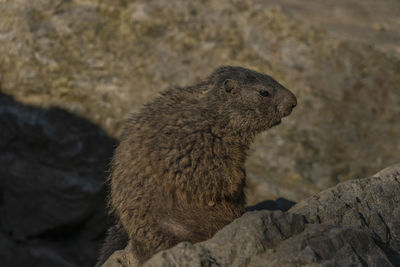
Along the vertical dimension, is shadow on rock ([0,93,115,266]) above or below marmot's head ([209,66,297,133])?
below

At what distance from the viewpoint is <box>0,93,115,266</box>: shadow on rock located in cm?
962

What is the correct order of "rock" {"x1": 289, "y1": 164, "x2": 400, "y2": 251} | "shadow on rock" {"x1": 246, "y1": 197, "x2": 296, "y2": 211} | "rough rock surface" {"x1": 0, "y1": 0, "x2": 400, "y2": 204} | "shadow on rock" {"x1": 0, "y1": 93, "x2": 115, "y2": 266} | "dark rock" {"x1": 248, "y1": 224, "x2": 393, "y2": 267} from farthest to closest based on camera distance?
1. "rough rock surface" {"x1": 0, "y1": 0, "x2": 400, "y2": 204}
2. "shadow on rock" {"x1": 0, "y1": 93, "x2": 115, "y2": 266}
3. "shadow on rock" {"x1": 246, "y1": 197, "x2": 296, "y2": 211}
4. "rock" {"x1": 289, "y1": 164, "x2": 400, "y2": 251}
5. "dark rock" {"x1": 248, "y1": 224, "x2": 393, "y2": 267}

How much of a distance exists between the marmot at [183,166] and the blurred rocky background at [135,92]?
321cm

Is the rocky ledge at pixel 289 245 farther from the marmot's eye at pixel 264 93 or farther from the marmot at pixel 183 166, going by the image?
the marmot's eye at pixel 264 93

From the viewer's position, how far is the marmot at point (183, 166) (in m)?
5.27

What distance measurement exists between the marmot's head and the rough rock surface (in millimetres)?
2964

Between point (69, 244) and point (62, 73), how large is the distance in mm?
3322

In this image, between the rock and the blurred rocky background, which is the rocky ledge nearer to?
the rock

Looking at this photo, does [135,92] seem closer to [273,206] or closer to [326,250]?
[273,206]

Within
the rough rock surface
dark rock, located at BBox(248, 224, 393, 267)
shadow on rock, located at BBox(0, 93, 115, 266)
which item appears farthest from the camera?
the rough rock surface

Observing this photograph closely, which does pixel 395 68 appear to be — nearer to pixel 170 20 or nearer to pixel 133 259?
pixel 170 20

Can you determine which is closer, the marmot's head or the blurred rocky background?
the marmot's head

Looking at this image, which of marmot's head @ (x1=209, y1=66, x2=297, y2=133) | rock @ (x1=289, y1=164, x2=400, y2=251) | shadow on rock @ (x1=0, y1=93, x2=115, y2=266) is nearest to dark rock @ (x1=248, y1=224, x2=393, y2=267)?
rock @ (x1=289, y1=164, x2=400, y2=251)

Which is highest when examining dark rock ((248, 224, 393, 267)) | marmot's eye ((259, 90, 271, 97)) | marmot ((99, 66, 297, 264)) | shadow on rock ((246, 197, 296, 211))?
marmot's eye ((259, 90, 271, 97))
